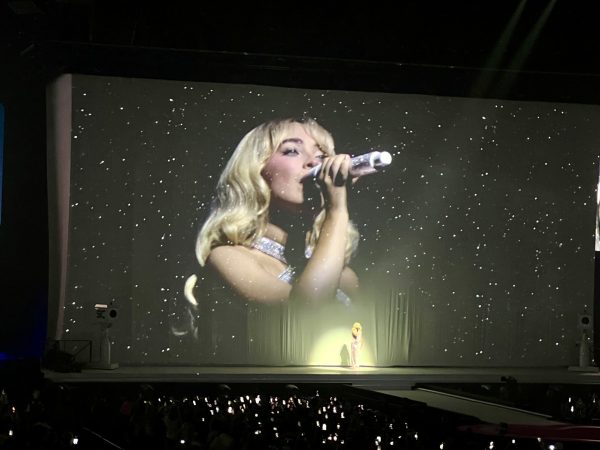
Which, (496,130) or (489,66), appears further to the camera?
(496,130)

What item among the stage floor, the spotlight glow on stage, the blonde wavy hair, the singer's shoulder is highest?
the blonde wavy hair

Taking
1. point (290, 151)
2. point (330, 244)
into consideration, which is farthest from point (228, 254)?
point (290, 151)

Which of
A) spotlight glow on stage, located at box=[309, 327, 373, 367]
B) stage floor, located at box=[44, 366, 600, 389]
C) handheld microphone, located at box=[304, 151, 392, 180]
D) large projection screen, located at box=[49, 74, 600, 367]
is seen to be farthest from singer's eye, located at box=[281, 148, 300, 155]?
stage floor, located at box=[44, 366, 600, 389]

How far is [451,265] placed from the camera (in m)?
16.4

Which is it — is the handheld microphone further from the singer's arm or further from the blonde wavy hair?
the blonde wavy hair

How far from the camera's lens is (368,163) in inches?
637

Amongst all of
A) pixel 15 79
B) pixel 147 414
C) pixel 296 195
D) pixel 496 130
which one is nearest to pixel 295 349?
pixel 296 195

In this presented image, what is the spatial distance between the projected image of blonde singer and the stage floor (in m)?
0.73

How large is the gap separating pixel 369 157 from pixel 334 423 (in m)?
8.90

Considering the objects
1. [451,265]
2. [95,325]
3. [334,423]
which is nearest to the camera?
[334,423]

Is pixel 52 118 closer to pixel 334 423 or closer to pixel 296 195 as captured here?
pixel 296 195

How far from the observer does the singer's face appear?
52.0ft

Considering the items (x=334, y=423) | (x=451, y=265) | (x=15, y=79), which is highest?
(x=15, y=79)

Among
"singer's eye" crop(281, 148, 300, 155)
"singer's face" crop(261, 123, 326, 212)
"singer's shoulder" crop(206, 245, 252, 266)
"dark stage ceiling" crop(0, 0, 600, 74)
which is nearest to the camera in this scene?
"dark stage ceiling" crop(0, 0, 600, 74)
